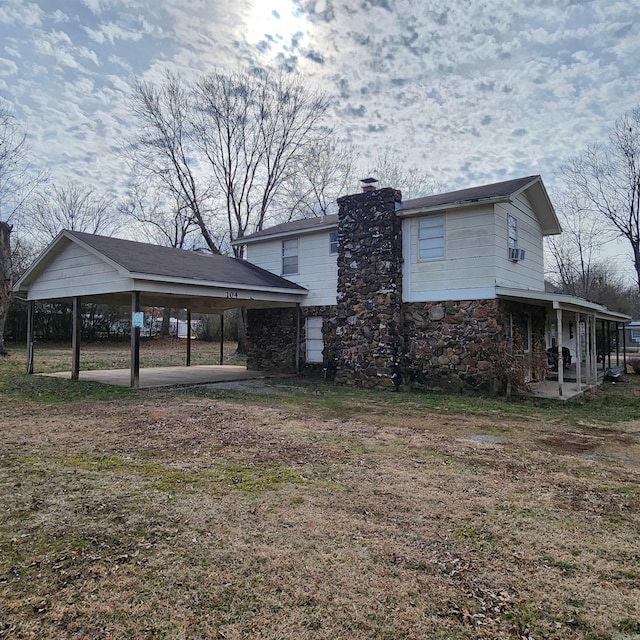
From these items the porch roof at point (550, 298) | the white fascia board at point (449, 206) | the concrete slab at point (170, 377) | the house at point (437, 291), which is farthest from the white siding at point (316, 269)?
the porch roof at point (550, 298)

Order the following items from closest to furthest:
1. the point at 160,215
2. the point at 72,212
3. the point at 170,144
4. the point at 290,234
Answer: the point at 290,234
the point at 170,144
the point at 160,215
the point at 72,212

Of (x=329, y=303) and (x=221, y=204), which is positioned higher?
(x=221, y=204)

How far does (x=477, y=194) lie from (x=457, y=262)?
1733mm

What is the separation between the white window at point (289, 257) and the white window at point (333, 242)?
Answer: 1485 millimetres

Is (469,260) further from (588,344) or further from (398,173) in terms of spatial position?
(398,173)

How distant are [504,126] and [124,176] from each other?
65.2 ft

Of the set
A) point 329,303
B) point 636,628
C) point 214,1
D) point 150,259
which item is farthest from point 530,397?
point 214,1

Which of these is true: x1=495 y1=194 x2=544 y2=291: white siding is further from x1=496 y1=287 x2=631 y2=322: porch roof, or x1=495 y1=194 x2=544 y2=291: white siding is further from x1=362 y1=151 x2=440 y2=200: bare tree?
x1=362 y1=151 x2=440 y2=200: bare tree

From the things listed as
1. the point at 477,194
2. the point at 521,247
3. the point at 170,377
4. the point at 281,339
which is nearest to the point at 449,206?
the point at 477,194

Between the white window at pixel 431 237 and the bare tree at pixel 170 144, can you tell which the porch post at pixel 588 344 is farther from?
the bare tree at pixel 170 144

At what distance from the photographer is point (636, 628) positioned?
234 cm

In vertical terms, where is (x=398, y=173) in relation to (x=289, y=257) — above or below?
above

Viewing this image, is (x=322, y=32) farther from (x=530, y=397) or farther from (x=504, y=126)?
(x=530, y=397)

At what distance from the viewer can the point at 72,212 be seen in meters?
32.7
